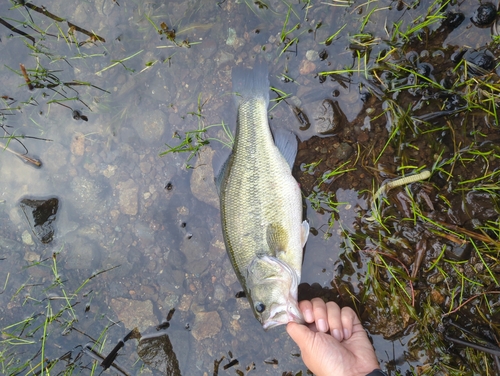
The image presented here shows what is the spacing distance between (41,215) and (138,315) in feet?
5.20

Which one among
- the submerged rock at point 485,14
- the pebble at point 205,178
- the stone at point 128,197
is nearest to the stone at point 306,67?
the pebble at point 205,178

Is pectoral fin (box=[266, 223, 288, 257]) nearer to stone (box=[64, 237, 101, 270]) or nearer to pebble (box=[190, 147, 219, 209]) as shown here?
pebble (box=[190, 147, 219, 209])

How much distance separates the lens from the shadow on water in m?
3.13

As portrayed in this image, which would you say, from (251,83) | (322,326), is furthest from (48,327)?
(251,83)

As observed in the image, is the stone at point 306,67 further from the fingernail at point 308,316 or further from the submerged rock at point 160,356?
the submerged rock at point 160,356

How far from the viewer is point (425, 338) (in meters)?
3.25

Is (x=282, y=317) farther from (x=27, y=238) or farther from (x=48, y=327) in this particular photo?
(x=27, y=238)

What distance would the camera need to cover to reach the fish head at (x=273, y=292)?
297cm

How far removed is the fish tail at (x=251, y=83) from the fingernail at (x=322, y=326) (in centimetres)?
211

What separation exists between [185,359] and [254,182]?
2189 mm

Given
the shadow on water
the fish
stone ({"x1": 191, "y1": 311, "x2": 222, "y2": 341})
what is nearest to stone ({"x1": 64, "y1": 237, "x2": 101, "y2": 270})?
the shadow on water

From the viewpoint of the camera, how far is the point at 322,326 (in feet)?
10.1

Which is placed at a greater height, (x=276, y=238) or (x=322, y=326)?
(x=276, y=238)

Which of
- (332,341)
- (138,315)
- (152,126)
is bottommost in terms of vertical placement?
(138,315)
